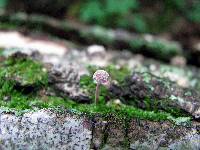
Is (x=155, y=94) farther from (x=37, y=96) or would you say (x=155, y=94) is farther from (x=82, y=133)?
(x=37, y=96)

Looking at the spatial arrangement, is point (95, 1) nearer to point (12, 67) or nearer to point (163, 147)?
point (12, 67)

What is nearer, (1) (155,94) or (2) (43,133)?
(2) (43,133)

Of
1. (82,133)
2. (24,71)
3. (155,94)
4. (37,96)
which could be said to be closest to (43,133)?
(82,133)

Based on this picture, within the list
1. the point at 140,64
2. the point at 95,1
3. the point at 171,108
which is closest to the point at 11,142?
the point at 171,108

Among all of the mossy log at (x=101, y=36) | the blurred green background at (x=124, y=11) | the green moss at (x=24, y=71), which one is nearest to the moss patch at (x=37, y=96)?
the green moss at (x=24, y=71)

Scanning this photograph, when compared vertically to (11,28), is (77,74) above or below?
below

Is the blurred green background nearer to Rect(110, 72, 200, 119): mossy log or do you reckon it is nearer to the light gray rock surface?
Rect(110, 72, 200, 119): mossy log

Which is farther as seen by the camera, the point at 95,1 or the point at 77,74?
the point at 95,1
